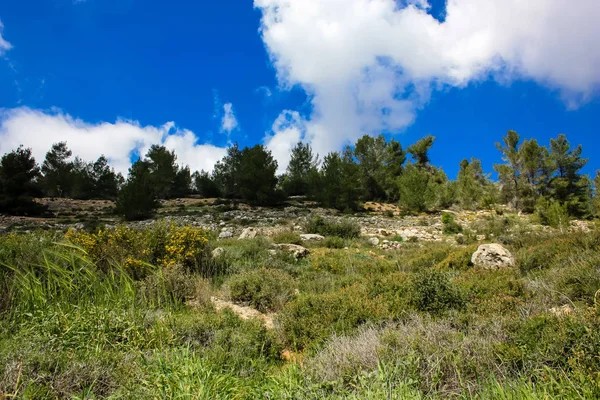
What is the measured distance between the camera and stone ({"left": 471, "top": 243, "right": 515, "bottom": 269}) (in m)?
6.79

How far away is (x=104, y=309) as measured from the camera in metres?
3.21

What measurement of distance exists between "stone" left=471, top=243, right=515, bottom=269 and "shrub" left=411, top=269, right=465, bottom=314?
9.00ft

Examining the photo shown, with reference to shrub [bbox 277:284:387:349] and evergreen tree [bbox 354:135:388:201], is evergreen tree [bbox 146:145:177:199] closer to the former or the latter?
evergreen tree [bbox 354:135:388:201]

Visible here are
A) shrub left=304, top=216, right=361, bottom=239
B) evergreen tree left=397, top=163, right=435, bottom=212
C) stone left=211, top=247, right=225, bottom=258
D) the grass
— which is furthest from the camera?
evergreen tree left=397, top=163, right=435, bottom=212

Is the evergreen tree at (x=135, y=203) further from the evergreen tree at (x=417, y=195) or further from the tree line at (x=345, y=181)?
the evergreen tree at (x=417, y=195)

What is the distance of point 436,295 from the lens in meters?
4.44

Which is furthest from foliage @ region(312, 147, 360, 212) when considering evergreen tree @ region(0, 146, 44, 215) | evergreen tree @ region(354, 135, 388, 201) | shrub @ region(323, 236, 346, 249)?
evergreen tree @ region(0, 146, 44, 215)

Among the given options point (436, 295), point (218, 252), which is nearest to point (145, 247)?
point (218, 252)

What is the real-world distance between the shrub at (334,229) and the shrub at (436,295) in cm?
957

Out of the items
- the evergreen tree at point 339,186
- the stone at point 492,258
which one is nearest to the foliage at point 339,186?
the evergreen tree at point 339,186

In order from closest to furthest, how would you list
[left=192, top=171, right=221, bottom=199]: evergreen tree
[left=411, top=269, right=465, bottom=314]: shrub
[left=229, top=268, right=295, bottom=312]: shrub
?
1. [left=411, top=269, right=465, bottom=314]: shrub
2. [left=229, top=268, right=295, bottom=312]: shrub
3. [left=192, top=171, right=221, bottom=199]: evergreen tree

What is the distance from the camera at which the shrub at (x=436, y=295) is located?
Answer: 4262 millimetres

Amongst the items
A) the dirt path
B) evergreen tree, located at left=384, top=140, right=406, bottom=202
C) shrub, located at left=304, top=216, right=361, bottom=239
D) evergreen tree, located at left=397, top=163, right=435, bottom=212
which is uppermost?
evergreen tree, located at left=384, top=140, right=406, bottom=202

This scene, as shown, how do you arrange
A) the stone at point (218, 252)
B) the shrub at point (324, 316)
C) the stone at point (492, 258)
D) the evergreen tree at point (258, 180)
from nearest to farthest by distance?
the shrub at point (324, 316) → the stone at point (492, 258) → the stone at point (218, 252) → the evergreen tree at point (258, 180)
